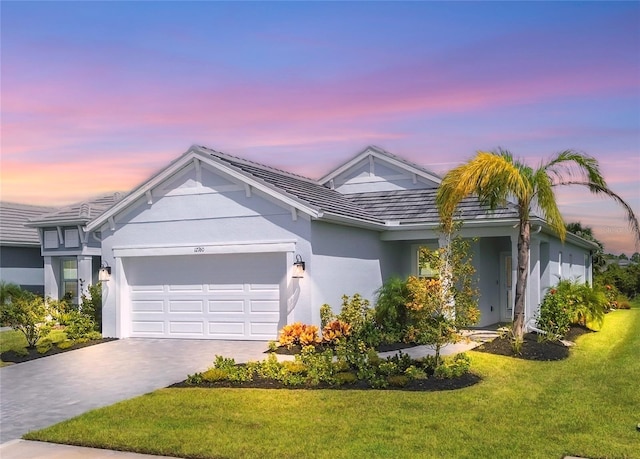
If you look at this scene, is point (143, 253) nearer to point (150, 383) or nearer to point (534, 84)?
point (150, 383)

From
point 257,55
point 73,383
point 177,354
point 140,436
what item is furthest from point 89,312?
point 140,436

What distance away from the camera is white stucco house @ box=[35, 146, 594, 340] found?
15.9 meters

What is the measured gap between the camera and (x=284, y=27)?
12.8m

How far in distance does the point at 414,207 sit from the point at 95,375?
10.5m

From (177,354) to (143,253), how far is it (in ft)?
13.2

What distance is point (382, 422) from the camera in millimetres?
8250

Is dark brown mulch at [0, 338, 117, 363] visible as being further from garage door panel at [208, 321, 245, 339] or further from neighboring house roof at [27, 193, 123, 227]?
neighboring house roof at [27, 193, 123, 227]

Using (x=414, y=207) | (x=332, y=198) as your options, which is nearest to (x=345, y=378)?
(x=332, y=198)

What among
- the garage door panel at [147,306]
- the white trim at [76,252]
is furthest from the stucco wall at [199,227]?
the white trim at [76,252]

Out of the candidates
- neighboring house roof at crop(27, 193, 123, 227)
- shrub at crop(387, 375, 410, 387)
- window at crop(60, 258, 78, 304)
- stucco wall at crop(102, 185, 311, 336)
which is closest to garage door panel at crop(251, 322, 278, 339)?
stucco wall at crop(102, 185, 311, 336)

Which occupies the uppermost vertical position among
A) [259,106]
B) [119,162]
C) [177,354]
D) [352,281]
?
[259,106]

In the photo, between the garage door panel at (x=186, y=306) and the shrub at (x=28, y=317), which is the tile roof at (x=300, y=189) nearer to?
the garage door panel at (x=186, y=306)

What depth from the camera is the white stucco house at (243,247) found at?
52.3 feet

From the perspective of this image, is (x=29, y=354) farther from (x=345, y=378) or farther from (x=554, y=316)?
(x=554, y=316)
